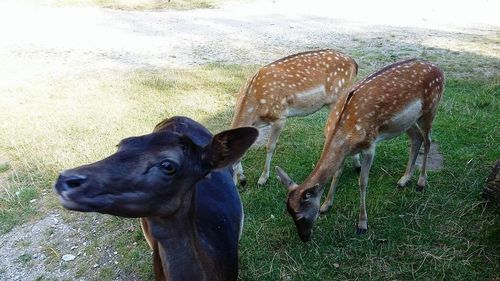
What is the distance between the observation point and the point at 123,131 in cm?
685

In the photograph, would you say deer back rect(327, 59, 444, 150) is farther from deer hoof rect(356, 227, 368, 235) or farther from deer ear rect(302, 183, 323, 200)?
deer hoof rect(356, 227, 368, 235)

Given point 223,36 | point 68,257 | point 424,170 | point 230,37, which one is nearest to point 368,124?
point 424,170

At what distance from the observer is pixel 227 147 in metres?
2.38

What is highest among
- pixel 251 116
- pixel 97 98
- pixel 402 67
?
pixel 402 67

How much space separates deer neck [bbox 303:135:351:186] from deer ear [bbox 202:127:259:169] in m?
2.04

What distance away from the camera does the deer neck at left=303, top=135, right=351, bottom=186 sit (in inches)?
172

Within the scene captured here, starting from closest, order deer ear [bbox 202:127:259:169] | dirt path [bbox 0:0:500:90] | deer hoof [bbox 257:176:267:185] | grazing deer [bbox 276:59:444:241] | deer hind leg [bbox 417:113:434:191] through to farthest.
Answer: deer ear [bbox 202:127:259:169]
grazing deer [bbox 276:59:444:241]
deer hind leg [bbox 417:113:434:191]
deer hoof [bbox 257:176:267:185]
dirt path [bbox 0:0:500:90]

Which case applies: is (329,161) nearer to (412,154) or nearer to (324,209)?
(324,209)

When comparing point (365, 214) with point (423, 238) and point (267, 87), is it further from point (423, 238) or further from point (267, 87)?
point (267, 87)

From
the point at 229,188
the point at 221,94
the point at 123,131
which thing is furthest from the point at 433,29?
the point at 229,188

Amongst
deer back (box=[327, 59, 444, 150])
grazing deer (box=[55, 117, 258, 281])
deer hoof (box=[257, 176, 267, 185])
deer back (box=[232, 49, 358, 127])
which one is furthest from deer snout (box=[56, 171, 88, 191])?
deer hoof (box=[257, 176, 267, 185])

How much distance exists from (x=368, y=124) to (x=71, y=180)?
322 cm

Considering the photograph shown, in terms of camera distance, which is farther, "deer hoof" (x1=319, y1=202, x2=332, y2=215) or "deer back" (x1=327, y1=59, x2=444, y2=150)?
"deer hoof" (x1=319, y1=202, x2=332, y2=215)

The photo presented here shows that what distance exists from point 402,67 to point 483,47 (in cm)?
671
